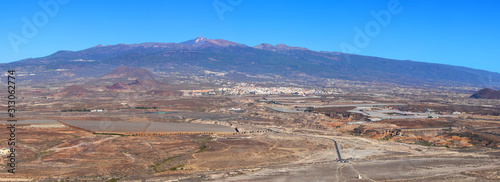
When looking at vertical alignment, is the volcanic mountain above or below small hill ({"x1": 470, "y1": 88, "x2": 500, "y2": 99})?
below

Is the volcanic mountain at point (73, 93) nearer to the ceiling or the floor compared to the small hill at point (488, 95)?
nearer to the floor

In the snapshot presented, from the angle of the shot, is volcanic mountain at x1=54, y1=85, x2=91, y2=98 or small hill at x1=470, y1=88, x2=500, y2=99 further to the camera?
small hill at x1=470, y1=88, x2=500, y2=99

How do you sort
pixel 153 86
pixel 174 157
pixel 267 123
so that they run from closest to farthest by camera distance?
pixel 174 157
pixel 267 123
pixel 153 86

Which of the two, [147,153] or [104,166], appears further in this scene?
[147,153]

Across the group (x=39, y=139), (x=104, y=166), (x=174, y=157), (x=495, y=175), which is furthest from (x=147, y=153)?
(x=495, y=175)

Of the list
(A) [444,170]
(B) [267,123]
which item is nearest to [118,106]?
(B) [267,123]

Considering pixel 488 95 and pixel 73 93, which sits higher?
pixel 488 95

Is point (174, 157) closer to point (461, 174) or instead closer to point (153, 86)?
point (461, 174)

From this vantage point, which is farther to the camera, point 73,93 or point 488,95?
point 488,95

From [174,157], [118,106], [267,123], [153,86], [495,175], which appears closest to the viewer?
[495,175]

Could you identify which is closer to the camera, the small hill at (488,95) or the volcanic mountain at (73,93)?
the volcanic mountain at (73,93)
